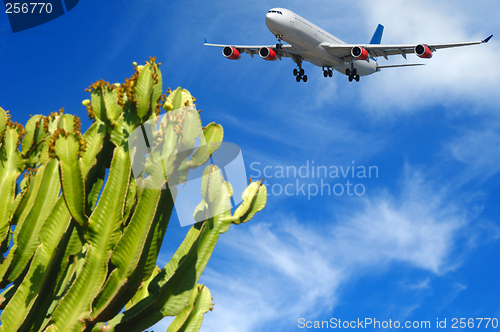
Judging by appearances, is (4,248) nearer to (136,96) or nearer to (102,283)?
(102,283)

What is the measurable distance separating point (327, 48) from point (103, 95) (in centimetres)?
3181

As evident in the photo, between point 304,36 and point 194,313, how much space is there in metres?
29.2

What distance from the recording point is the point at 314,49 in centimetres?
3666

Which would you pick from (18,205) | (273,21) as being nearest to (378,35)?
(273,21)

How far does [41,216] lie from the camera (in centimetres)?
893

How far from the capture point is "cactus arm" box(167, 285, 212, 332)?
9.54 metres

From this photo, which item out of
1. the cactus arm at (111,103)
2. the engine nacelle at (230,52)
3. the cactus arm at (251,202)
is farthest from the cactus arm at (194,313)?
the engine nacelle at (230,52)

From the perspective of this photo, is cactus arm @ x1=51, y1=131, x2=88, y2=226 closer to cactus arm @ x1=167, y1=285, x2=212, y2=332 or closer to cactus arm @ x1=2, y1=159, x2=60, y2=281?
cactus arm @ x1=2, y1=159, x2=60, y2=281

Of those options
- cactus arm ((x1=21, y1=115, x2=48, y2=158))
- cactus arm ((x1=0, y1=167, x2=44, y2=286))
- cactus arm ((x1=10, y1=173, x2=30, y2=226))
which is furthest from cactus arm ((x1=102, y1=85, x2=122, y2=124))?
cactus arm ((x1=21, y1=115, x2=48, y2=158))

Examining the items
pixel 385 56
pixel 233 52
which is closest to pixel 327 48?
pixel 385 56

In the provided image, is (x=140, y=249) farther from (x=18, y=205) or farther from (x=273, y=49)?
(x=273, y=49)

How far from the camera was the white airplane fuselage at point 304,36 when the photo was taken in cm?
3419

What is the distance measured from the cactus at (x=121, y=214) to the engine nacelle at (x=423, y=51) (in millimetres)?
29716

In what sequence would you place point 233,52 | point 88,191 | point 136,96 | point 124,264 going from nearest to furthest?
point 124,264 < point 136,96 < point 88,191 < point 233,52
